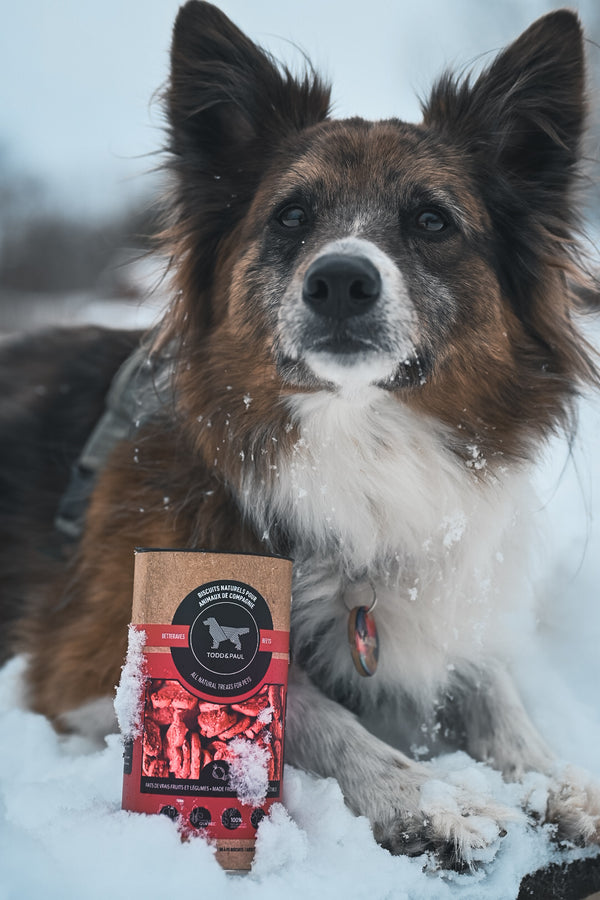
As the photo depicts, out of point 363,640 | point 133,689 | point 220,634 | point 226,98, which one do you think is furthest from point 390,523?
point 226,98

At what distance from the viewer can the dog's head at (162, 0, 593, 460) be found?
2.45m

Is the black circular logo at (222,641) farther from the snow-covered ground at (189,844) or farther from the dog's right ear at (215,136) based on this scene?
the dog's right ear at (215,136)

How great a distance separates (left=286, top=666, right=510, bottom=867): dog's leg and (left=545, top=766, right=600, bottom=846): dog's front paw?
7.4 inches

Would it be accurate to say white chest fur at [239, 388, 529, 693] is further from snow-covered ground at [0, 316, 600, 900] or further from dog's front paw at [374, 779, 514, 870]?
dog's front paw at [374, 779, 514, 870]

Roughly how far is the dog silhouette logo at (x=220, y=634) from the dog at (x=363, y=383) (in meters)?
0.53

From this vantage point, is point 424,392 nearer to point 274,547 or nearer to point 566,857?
point 274,547

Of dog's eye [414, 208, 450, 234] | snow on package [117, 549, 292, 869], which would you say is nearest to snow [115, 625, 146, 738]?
snow on package [117, 549, 292, 869]

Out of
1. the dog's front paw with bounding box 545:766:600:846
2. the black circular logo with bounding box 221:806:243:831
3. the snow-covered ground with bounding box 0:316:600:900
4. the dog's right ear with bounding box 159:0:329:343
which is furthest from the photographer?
the dog's right ear with bounding box 159:0:329:343

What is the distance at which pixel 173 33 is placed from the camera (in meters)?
2.68

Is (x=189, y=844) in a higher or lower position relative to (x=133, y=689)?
lower

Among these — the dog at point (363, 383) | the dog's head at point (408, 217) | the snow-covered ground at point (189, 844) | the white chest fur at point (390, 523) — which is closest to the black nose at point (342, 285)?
the dog at point (363, 383)

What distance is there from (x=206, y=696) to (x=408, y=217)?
5.00 feet

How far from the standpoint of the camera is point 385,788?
2.01 m

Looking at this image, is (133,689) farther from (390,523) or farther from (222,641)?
(390,523)
